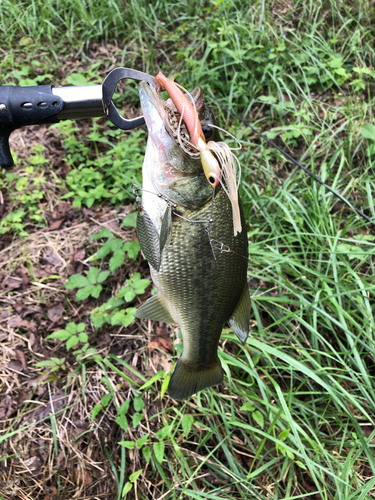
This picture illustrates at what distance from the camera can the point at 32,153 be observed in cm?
367

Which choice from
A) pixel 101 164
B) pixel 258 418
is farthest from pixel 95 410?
pixel 101 164

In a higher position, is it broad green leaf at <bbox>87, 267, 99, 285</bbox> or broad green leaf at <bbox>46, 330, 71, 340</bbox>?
broad green leaf at <bbox>87, 267, 99, 285</bbox>

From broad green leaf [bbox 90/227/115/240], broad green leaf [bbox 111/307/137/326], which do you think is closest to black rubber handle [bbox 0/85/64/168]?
broad green leaf [bbox 111/307/137/326]

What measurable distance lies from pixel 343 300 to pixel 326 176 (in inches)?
45.0

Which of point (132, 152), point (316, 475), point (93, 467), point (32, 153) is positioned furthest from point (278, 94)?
point (93, 467)

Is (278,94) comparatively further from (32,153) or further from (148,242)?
(148,242)

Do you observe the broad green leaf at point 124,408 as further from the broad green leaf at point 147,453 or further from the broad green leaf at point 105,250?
the broad green leaf at point 105,250

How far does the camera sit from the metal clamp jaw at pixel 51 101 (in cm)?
118

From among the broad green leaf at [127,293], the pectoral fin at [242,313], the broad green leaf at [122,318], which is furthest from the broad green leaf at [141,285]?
the pectoral fin at [242,313]

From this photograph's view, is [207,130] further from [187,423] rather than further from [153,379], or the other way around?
[187,423]

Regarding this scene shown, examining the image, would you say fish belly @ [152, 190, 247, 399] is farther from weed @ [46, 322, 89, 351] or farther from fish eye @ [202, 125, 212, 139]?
weed @ [46, 322, 89, 351]

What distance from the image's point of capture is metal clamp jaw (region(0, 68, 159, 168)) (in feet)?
3.89

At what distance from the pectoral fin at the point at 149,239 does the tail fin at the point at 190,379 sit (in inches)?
18.3

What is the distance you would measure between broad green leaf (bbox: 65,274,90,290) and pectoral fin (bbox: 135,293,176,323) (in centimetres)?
127
